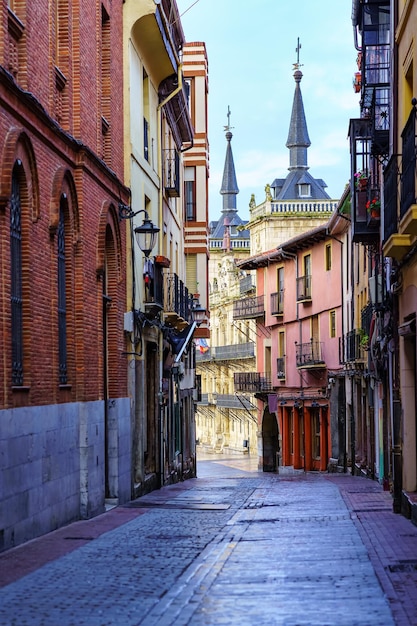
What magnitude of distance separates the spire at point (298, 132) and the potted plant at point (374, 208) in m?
70.7

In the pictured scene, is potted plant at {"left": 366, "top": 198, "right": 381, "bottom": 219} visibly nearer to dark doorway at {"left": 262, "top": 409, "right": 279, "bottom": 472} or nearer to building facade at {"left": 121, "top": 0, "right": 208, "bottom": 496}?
building facade at {"left": 121, "top": 0, "right": 208, "bottom": 496}

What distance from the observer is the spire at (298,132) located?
96.1m

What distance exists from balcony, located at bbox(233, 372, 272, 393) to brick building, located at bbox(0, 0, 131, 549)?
111 ft

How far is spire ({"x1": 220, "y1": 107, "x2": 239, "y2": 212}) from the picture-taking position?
134875 mm

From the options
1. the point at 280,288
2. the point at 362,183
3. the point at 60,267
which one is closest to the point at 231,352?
the point at 280,288

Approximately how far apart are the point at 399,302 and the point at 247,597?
31.0 ft

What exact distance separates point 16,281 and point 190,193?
1033 inches

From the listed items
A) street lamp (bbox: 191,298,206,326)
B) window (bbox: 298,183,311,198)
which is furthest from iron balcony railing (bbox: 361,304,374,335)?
window (bbox: 298,183,311,198)

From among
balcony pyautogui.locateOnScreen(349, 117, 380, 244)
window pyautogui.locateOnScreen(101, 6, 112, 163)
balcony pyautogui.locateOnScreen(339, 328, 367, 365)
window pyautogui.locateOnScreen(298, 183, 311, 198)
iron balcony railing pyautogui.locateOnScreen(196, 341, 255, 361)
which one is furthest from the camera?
window pyautogui.locateOnScreen(298, 183, 311, 198)

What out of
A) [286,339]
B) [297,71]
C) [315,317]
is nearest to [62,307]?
[315,317]

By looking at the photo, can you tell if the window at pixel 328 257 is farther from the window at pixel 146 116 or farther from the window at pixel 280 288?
the window at pixel 146 116

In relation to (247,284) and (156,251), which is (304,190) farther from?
(156,251)

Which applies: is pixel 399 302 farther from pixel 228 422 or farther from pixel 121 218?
pixel 228 422

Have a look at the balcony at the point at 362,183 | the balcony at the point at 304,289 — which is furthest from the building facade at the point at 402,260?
the balcony at the point at 304,289
